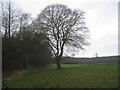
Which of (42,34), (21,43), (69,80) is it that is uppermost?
(42,34)

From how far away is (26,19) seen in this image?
15242 mm

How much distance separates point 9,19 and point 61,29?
17.4ft

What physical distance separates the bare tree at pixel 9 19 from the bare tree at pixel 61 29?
233 centimetres

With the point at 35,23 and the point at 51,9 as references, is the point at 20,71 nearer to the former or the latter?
the point at 35,23

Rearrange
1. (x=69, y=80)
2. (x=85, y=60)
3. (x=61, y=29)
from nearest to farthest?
(x=69, y=80) → (x=61, y=29) → (x=85, y=60)

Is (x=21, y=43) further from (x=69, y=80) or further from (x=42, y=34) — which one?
(x=69, y=80)

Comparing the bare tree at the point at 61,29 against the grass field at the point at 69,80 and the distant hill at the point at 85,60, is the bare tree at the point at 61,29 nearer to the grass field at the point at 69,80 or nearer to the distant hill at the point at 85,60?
the distant hill at the point at 85,60

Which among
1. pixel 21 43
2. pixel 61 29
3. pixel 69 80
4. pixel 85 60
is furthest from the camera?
pixel 85 60

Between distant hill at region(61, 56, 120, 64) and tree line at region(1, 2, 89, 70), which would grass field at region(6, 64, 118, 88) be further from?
distant hill at region(61, 56, 120, 64)

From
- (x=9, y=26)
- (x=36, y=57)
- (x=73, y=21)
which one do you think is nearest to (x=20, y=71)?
(x=36, y=57)

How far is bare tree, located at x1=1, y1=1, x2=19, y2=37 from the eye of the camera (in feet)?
41.6

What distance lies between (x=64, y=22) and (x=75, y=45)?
102 inches

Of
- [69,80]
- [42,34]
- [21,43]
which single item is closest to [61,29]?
[42,34]

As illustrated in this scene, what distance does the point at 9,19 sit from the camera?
529 inches
